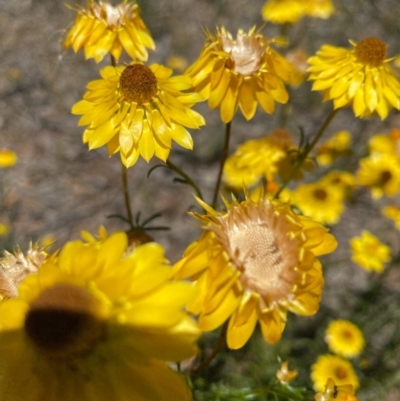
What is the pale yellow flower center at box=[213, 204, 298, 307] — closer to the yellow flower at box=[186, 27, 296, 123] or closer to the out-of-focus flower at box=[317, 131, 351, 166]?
the yellow flower at box=[186, 27, 296, 123]

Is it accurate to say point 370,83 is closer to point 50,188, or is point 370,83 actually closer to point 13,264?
point 13,264

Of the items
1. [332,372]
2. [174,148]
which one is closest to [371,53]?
[332,372]

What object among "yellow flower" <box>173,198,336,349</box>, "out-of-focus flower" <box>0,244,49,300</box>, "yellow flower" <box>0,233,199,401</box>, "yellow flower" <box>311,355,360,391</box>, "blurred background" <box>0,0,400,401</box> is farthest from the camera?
"blurred background" <box>0,0,400,401</box>

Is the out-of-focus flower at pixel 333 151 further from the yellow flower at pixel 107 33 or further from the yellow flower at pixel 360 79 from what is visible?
the yellow flower at pixel 107 33

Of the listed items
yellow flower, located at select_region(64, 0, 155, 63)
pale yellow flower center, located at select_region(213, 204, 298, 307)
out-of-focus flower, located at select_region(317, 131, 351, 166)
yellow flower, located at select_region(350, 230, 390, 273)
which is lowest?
yellow flower, located at select_region(350, 230, 390, 273)

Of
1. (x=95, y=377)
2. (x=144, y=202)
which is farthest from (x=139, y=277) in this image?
(x=144, y=202)

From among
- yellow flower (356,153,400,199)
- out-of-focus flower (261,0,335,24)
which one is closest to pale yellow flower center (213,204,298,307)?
yellow flower (356,153,400,199)

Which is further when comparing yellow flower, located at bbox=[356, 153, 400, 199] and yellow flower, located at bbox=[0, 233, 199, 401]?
yellow flower, located at bbox=[356, 153, 400, 199]
